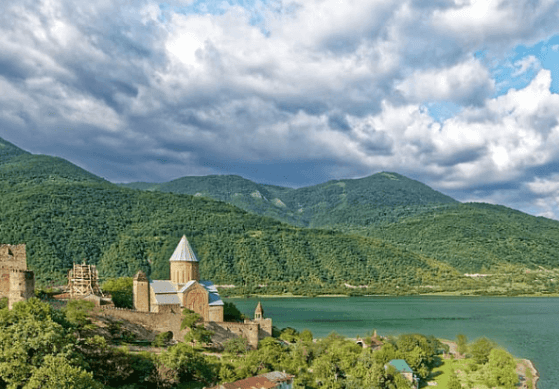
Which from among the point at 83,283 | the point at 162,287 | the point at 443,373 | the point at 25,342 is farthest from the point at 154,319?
the point at 443,373

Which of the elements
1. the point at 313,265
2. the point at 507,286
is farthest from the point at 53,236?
the point at 507,286

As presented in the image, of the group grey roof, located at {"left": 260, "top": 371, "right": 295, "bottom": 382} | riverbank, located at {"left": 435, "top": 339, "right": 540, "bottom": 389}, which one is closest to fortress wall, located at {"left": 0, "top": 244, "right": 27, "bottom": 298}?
grey roof, located at {"left": 260, "top": 371, "right": 295, "bottom": 382}

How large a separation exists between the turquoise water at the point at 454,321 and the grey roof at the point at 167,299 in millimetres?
25091

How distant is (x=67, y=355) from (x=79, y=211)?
145m

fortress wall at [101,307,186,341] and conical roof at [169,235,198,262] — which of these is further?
conical roof at [169,235,198,262]

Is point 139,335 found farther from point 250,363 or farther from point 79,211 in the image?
point 79,211

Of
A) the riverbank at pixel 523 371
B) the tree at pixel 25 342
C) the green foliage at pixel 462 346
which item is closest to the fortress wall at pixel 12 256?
the tree at pixel 25 342

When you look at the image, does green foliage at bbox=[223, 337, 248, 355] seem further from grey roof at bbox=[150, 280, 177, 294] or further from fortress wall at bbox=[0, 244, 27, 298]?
fortress wall at bbox=[0, 244, 27, 298]

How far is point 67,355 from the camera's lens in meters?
28.8

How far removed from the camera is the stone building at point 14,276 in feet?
121

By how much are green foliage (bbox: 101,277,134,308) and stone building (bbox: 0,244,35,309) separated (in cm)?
1176

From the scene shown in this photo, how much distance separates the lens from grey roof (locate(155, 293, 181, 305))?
48.0 metres

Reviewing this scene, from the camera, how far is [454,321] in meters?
87.4

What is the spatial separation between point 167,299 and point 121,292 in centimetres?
734
